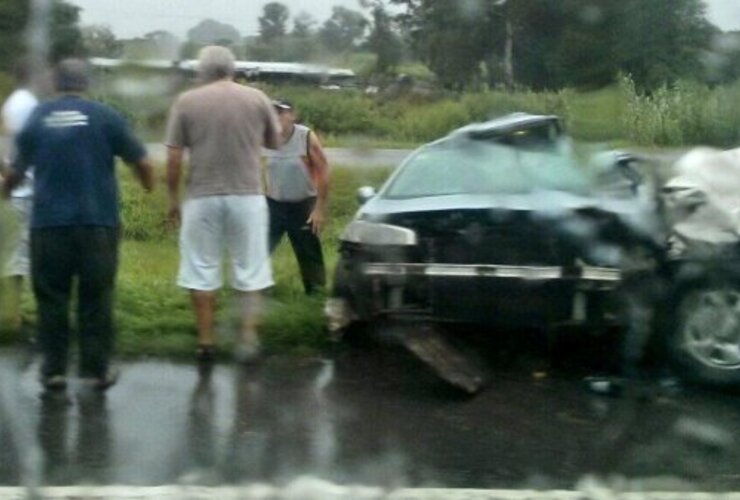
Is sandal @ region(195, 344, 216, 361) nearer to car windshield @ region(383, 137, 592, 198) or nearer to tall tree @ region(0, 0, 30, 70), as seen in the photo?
car windshield @ region(383, 137, 592, 198)

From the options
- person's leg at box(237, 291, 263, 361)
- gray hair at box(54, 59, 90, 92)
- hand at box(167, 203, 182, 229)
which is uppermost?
gray hair at box(54, 59, 90, 92)

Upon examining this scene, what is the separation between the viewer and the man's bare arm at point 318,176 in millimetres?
7574

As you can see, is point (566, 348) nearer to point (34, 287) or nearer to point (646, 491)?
point (646, 491)

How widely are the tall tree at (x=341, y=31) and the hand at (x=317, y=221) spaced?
107 cm

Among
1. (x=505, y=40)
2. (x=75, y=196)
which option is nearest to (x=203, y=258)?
(x=75, y=196)

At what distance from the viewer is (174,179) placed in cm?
724

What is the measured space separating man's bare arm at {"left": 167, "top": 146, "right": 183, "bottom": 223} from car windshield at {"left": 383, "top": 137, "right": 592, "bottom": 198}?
42.7 inches

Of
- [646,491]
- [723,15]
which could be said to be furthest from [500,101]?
[646,491]

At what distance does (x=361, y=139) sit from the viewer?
715cm

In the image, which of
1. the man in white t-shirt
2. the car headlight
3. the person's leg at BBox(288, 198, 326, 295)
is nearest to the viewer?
the man in white t-shirt

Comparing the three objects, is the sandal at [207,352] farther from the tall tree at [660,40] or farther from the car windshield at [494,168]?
the tall tree at [660,40]

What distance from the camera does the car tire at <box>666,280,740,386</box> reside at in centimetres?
726

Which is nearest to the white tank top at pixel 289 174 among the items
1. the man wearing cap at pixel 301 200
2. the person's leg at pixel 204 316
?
the man wearing cap at pixel 301 200

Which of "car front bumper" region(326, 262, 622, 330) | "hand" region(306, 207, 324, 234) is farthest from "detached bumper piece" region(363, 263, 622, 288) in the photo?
"hand" region(306, 207, 324, 234)
